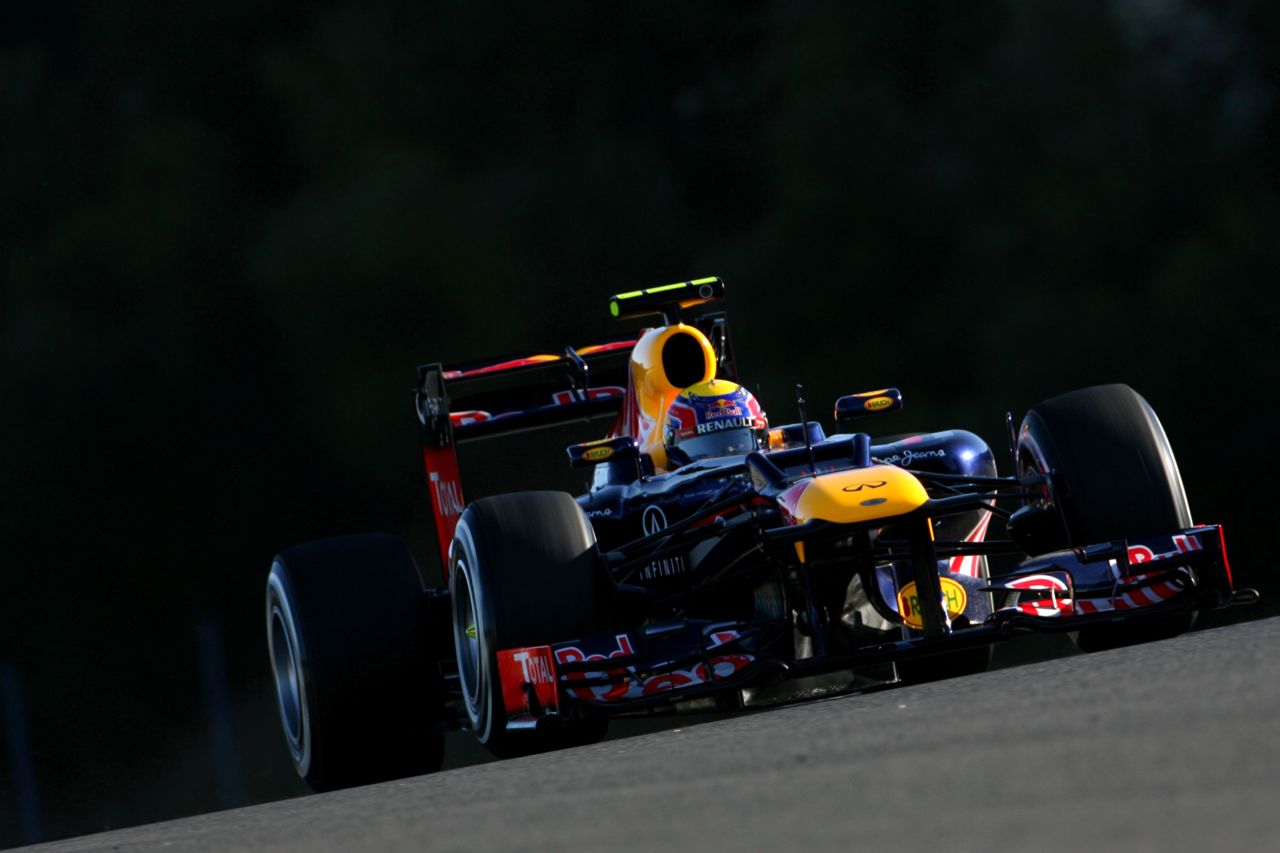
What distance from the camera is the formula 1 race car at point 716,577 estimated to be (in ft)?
23.1

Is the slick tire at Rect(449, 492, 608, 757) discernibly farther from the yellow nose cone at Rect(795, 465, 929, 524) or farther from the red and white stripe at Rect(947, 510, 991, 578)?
the red and white stripe at Rect(947, 510, 991, 578)

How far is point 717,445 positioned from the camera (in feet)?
29.0

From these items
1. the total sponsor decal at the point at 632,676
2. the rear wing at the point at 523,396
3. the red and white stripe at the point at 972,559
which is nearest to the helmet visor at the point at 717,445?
the rear wing at the point at 523,396

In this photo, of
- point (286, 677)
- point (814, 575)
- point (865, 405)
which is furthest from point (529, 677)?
point (865, 405)

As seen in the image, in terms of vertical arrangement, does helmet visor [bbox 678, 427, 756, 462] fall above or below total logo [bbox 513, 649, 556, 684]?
above

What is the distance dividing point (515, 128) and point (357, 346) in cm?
327

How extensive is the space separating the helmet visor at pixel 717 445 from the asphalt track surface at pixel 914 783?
2.60 meters

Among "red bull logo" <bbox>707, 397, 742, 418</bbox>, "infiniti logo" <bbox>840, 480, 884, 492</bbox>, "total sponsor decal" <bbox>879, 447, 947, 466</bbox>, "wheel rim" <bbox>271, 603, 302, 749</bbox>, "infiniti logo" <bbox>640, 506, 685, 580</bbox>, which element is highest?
"red bull logo" <bbox>707, 397, 742, 418</bbox>

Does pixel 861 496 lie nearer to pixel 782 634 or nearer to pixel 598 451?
pixel 782 634

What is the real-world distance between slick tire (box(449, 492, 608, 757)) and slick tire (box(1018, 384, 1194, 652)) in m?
1.73

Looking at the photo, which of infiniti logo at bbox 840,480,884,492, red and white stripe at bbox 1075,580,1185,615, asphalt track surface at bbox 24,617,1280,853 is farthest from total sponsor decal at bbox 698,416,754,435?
asphalt track surface at bbox 24,617,1280,853

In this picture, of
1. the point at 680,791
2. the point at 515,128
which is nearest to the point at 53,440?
the point at 515,128

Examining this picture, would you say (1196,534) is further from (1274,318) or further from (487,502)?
(1274,318)

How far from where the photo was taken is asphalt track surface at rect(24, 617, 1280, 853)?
331 cm
